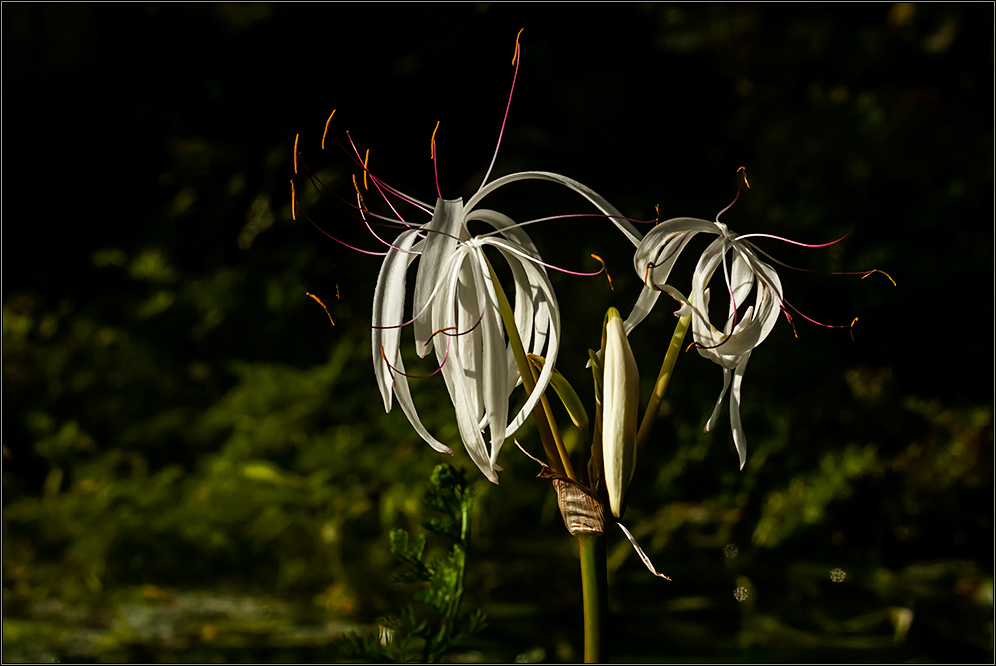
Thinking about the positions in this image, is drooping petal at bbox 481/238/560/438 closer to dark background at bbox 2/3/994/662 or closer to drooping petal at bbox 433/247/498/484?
drooping petal at bbox 433/247/498/484

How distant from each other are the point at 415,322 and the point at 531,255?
0.05m

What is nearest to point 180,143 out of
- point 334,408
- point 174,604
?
point 334,408

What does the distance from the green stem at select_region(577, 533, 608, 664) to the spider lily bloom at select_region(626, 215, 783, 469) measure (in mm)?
59

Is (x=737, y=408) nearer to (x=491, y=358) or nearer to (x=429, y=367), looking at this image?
(x=491, y=358)

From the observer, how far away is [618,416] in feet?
0.87

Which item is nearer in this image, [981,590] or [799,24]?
[981,590]

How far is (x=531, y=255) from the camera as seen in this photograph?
0.28m

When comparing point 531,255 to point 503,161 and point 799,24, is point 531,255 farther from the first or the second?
point 799,24

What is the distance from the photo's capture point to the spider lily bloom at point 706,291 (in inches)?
10.8

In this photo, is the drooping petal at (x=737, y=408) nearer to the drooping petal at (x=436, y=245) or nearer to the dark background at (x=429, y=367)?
the drooping petal at (x=436, y=245)

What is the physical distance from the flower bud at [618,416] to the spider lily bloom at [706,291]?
0.07ft

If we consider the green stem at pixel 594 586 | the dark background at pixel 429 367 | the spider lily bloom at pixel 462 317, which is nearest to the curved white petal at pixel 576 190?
the spider lily bloom at pixel 462 317

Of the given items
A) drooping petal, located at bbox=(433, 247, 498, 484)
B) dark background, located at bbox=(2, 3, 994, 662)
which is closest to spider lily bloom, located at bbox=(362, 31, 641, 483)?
drooping petal, located at bbox=(433, 247, 498, 484)

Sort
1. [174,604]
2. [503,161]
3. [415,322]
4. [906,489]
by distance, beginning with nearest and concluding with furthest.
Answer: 1. [415,322]
2. [174,604]
3. [906,489]
4. [503,161]
